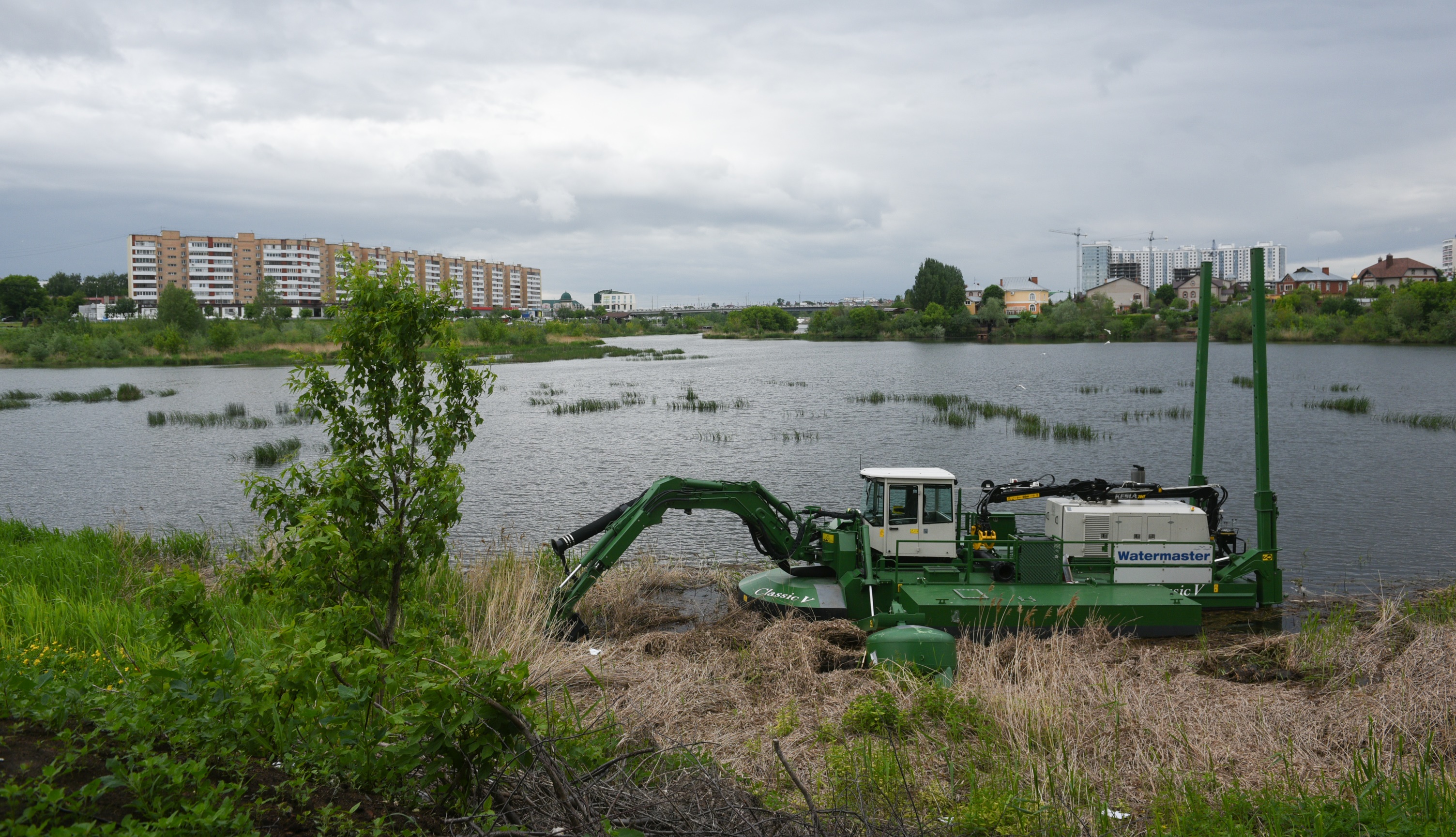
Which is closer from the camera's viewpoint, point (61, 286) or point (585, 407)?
point (585, 407)

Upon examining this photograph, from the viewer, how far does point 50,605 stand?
10.6 m

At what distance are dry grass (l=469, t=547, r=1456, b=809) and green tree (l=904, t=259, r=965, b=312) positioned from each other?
433 ft

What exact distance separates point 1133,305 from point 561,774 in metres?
151

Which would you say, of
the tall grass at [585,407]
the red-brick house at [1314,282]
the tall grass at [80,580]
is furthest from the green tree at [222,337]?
the red-brick house at [1314,282]

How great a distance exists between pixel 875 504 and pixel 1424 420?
116ft

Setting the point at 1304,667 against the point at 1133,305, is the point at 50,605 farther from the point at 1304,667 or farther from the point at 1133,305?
the point at 1133,305

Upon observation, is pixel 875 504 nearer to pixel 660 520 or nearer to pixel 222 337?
pixel 660 520

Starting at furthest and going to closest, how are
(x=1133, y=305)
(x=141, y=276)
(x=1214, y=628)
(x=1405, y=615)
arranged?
(x=141, y=276), (x=1133, y=305), (x=1214, y=628), (x=1405, y=615)

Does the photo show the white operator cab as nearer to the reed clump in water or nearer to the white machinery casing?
the white machinery casing

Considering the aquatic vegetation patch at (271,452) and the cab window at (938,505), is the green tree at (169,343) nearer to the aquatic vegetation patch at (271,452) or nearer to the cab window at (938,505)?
the aquatic vegetation patch at (271,452)

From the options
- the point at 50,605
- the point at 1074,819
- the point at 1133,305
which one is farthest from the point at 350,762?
the point at 1133,305

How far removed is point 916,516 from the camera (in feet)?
44.9

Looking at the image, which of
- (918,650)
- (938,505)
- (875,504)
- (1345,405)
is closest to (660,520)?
(875,504)

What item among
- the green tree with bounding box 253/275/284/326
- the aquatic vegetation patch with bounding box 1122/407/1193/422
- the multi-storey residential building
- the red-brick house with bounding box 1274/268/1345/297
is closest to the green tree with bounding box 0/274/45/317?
the green tree with bounding box 253/275/284/326
